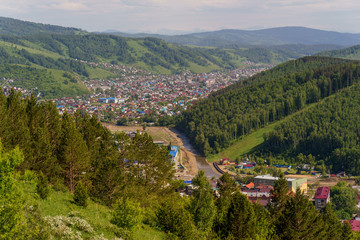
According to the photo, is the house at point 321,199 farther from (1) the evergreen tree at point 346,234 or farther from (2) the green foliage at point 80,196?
(2) the green foliage at point 80,196

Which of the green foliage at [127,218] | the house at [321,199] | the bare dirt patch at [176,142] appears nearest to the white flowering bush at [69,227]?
the green foliage at [127,218]

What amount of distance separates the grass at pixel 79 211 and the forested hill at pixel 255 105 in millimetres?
80612

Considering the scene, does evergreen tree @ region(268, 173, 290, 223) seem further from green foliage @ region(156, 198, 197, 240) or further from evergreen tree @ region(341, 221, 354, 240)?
green foliage @ region(156, 198, 197, 240)

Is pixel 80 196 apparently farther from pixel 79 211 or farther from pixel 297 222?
pixel 297 222

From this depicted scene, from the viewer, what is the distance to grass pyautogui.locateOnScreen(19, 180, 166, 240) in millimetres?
21203

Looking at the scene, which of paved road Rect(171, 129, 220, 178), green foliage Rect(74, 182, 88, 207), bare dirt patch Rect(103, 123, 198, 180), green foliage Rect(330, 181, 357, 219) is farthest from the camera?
paved road Rect(171, 129, 220, 178)

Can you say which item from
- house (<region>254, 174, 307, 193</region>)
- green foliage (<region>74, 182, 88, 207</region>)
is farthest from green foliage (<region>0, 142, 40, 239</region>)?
house (<region>254, 174, 307, 193</region>)

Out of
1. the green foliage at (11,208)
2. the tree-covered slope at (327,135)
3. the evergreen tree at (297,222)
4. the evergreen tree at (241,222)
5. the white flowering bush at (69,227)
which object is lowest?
the tree-covered slope at (327,135)

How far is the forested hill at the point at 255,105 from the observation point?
115m

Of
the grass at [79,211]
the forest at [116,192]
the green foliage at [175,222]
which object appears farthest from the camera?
the green foliage at [175,222]

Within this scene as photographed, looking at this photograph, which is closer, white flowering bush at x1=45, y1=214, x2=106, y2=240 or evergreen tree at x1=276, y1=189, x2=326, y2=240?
white flowering bush at x1=45, y1=214, x2=106, y2=240

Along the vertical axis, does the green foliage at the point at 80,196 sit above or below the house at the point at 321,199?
above

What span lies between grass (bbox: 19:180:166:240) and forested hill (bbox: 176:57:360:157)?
8061 centimetres

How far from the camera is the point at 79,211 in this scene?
2306 cm
